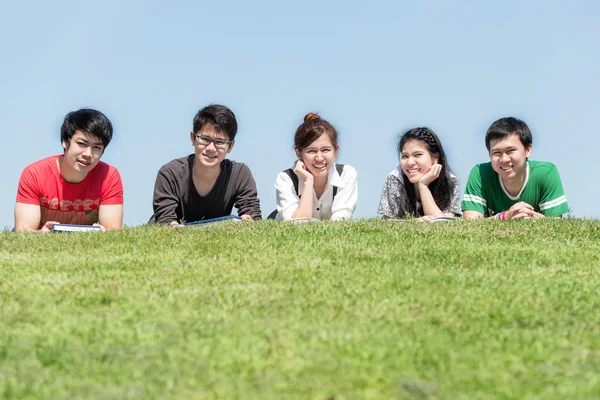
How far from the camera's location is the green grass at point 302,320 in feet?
13.3

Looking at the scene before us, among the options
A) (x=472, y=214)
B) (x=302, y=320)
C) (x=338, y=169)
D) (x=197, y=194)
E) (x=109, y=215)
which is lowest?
(x=302, y=320)

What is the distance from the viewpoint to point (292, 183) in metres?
11.3

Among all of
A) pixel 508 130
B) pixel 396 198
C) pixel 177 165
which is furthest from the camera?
pixel 396 198

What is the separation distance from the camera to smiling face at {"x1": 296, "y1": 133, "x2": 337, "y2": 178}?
10.9m

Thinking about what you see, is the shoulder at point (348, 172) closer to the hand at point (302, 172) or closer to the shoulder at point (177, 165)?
the hand at point (302, 172)

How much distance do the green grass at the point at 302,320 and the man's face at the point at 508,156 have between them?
2.72 metres

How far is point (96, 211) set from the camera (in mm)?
11211

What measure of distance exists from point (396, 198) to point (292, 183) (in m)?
1.69

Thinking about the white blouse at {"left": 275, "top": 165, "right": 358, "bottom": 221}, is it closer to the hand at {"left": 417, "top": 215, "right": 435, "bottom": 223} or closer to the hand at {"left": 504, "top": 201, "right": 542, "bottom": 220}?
the hand at {"left": 417, "top": 215, "right": 435, "bottom": 223}

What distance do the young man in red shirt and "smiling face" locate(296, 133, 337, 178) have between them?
2918mm

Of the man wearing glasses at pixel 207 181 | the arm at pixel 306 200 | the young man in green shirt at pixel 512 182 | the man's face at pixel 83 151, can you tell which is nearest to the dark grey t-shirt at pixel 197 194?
the man wearing glasses at pixel 207 181

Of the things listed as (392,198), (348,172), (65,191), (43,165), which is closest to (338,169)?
(348,172)

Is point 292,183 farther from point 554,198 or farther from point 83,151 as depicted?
point 554,198

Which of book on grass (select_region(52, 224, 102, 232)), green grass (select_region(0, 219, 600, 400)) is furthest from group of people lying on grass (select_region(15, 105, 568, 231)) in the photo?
green grass (select_region(0, 219, 600, 400))
